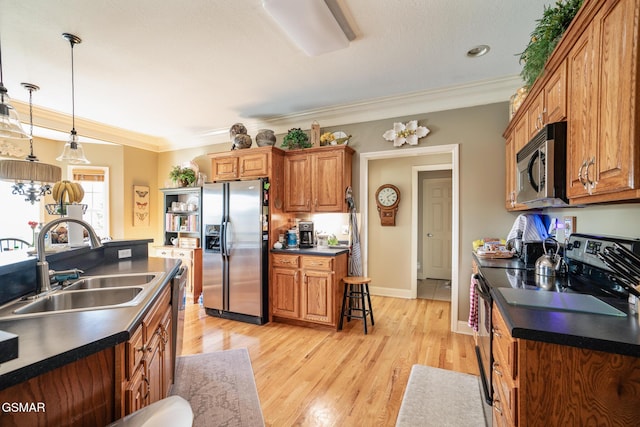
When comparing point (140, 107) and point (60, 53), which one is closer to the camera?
point (60, 53)

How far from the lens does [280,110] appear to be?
3898mm

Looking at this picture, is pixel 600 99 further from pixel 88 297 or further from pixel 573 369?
pixel 88 297

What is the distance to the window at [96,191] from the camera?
5049mm

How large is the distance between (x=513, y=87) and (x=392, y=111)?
1275 mm

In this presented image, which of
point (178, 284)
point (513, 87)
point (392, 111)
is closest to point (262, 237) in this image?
point (178, 284)

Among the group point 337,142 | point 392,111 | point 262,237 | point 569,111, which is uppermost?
point 392,111

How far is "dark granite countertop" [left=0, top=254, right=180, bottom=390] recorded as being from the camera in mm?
740

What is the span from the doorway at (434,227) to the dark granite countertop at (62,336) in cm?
511

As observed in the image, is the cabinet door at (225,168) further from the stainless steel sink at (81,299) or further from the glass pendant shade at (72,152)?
the stainless steel sink at (81,299)

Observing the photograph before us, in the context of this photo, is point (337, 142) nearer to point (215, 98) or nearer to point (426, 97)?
point (426, 97)

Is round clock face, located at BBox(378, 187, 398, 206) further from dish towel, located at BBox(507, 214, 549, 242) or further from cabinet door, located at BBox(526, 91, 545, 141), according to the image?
cabinet door, located at BBox(526, 91, 545, 141)

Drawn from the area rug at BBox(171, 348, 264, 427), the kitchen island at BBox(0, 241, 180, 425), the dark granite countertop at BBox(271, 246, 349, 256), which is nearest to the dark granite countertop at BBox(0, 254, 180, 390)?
the kitchen island at BBox(0, 241, 180, 425)

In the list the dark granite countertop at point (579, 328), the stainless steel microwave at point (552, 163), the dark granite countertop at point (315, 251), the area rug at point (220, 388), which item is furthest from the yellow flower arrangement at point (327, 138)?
the dark granite countertop at point (579, 328)

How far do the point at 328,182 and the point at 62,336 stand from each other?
117 inches
